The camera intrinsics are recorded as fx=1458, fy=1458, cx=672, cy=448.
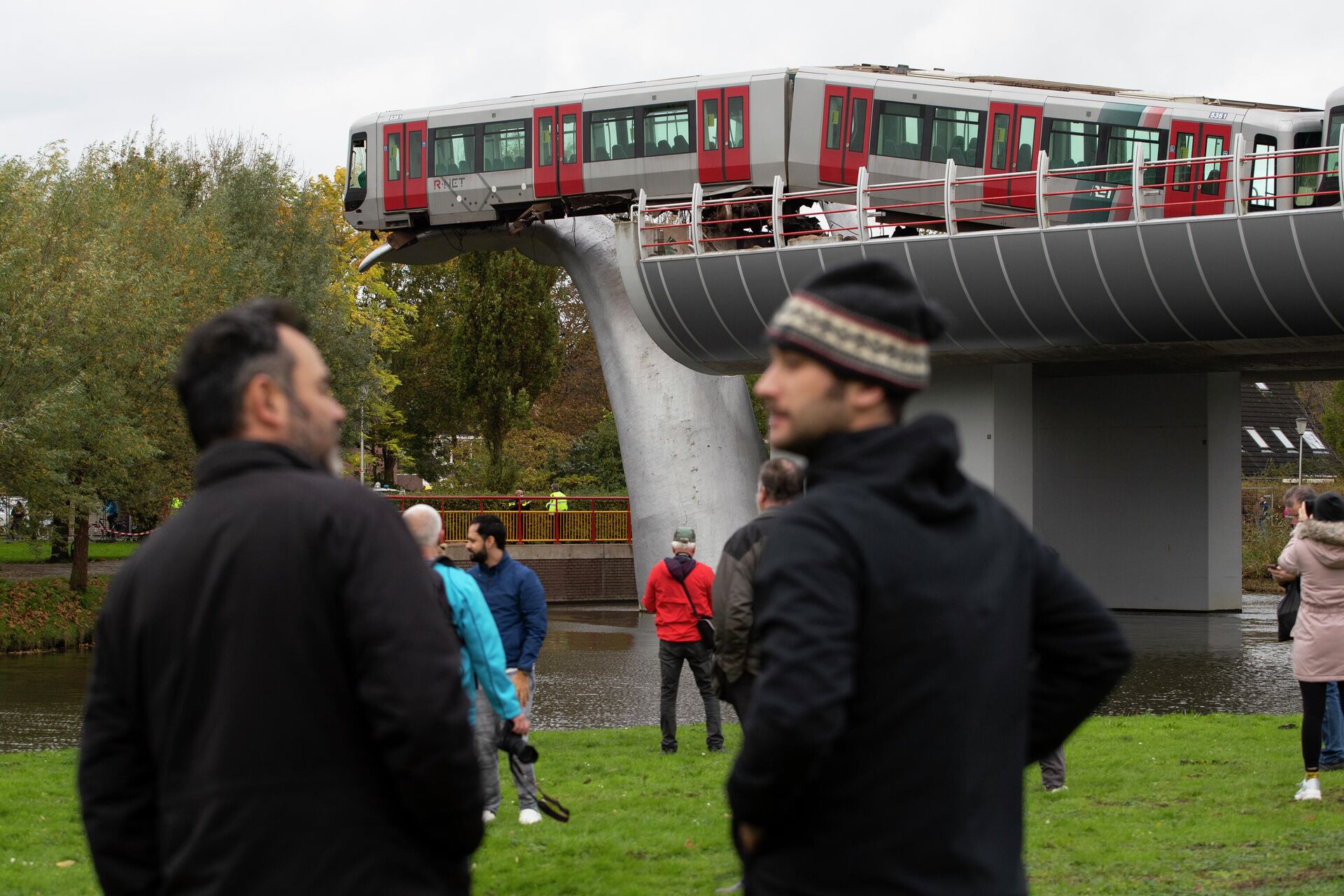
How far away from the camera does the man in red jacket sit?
36.1ft

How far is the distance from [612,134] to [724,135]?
2299 mm

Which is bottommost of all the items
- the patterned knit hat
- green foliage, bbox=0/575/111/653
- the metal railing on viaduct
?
green foliage, bbox=0/575/111/653

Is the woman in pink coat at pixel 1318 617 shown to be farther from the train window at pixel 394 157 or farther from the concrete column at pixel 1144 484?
the train window at pixel 394 157

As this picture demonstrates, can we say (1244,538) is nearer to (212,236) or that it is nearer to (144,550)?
(212,236)

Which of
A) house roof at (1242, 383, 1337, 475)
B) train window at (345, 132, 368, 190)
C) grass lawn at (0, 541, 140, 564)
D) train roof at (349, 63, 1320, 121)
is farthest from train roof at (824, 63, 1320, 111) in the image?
house roof at (1242, 383, 1337, 475)

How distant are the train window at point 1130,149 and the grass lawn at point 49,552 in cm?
2174

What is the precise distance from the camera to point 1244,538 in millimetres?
31906

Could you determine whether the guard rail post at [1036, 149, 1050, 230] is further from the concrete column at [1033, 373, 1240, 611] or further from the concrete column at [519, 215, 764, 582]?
the concrete column at [519, 215, 764, 582]

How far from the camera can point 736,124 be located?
25.1 metres

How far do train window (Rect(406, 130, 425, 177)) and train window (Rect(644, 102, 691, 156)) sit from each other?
4.88 m

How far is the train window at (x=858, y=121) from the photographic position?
79.6ft

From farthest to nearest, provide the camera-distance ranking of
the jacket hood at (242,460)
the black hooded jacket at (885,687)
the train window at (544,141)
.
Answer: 1. the train window at (544,141)
2. the jacket hood at (242,460)
3. the black hooded jacket at (885,687)

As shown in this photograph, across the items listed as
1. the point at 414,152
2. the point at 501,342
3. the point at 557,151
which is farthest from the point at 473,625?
the point at 501,342

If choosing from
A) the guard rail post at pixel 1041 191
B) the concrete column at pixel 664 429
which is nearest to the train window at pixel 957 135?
the guard rail post at pixel 1041 191
